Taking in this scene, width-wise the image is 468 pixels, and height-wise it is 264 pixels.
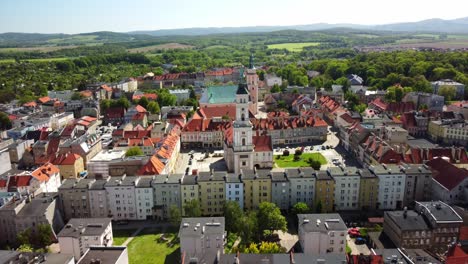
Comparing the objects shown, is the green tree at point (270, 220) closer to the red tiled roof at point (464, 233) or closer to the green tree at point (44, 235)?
the red tiled roof at point (464, 233)

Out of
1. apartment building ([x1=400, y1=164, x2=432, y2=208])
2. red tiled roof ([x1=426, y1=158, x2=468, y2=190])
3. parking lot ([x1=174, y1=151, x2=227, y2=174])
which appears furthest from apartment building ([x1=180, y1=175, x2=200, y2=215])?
red tiled roof ([x1=426, y1=158, x2=468, y2=190])

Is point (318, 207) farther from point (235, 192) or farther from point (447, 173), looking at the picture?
point (447, 173)

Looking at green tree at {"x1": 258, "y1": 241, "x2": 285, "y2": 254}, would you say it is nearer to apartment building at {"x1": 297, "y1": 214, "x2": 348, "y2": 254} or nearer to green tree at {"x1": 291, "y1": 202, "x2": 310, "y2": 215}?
apartment building at {"x1": 297, "y1": 214, "x2": 348, "y2": 254}

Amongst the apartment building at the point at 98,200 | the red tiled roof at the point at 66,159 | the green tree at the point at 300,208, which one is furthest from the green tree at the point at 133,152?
the green tree at the point at 300,208

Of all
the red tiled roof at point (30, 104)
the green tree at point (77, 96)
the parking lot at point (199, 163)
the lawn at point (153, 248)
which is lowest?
the lawn at point (153, 248)

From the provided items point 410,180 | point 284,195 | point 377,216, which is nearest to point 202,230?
point 284,195
